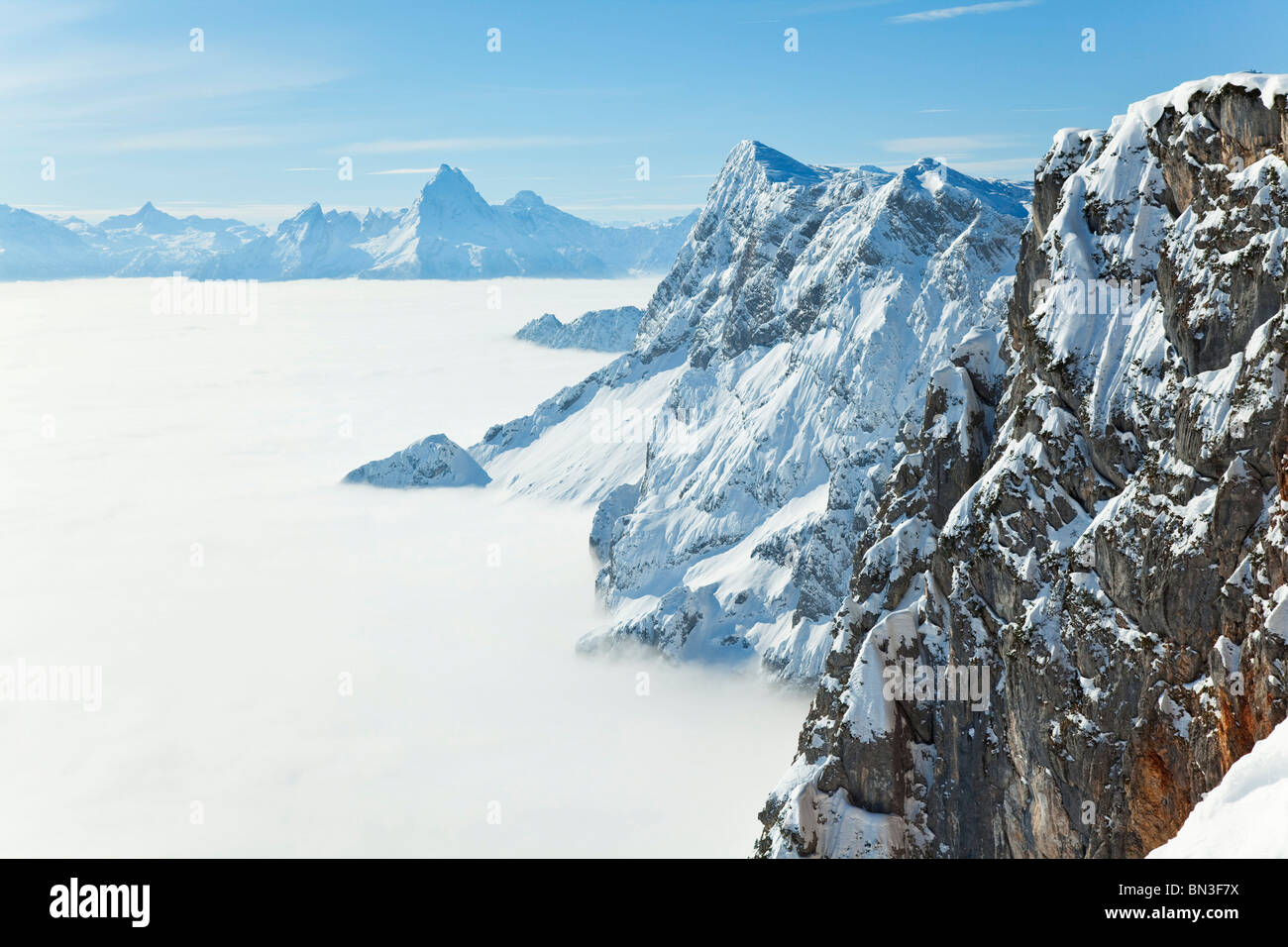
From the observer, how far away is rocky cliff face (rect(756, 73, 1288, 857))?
3186 centimetres

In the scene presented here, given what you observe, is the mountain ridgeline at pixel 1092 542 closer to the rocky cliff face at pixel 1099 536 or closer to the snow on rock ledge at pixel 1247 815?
the rocky cliff face at pixel 1099 536

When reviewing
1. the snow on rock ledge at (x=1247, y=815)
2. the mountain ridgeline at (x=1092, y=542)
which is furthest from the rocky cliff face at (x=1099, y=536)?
the snow on rock ledge at (x=1247, y=815)

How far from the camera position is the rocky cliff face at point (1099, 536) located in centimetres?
3186

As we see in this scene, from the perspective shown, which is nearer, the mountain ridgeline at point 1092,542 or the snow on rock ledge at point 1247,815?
the snow on rock ledge at point 1247,815

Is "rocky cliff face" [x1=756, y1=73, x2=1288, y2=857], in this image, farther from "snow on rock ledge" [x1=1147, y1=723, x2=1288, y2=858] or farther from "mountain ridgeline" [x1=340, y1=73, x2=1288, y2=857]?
"snow on rock ledge" [x1=1147, y1=723, x2=1288, y2=858]

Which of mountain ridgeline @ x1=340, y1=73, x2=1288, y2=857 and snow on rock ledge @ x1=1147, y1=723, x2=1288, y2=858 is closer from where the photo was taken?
snow on rock ledge @ x1=1147, y1=723, x2=1288, y2=858

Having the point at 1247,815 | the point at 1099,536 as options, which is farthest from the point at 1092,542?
the point at 1247,815

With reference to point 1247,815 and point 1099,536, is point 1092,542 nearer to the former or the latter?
point 1099,536

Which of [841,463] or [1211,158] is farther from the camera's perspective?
[841,463]

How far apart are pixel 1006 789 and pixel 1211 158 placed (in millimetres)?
27667

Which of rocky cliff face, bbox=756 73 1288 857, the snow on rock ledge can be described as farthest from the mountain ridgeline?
the snow on rock ledge
